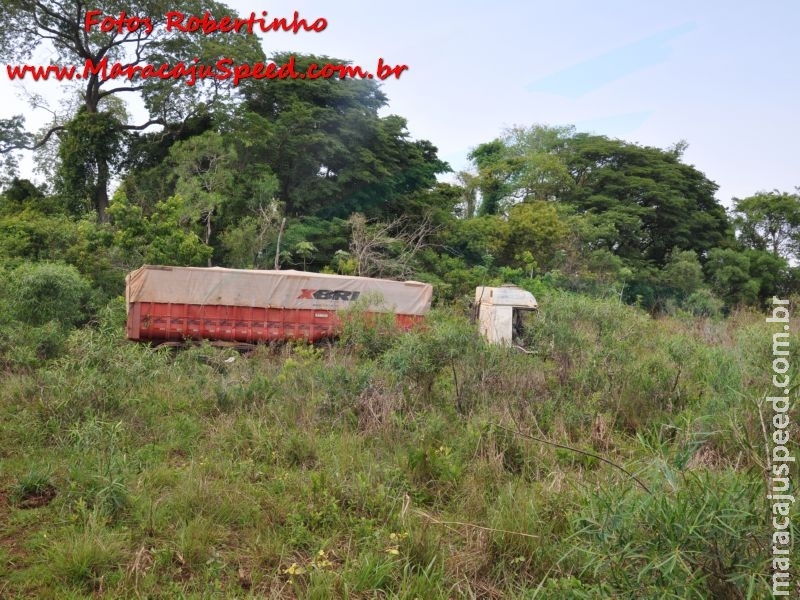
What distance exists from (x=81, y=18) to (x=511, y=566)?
28274 millimetres

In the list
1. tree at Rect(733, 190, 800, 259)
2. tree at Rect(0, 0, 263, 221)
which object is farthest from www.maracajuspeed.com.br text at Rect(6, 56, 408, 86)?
tree at Rect(733, 190, 800, 259)

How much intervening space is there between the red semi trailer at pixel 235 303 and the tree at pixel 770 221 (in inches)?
1485

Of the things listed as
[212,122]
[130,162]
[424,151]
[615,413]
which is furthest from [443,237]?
[615,413]

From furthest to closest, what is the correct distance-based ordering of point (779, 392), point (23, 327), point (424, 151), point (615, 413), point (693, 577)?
point (424, 151) → point (23, 327) → point (615, 413) → point (779, 392) → point (693, 577)

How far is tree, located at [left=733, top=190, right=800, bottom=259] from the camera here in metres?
39.0

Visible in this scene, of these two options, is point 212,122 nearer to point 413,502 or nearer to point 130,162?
point 130,162

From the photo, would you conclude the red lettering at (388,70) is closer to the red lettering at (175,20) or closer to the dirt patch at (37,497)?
the red lettering at (175,20)

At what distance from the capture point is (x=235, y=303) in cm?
1250

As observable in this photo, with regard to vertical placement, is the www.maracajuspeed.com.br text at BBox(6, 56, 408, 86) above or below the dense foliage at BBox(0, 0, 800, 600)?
above

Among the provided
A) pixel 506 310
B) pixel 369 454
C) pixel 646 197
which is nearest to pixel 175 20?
pixel 506 310

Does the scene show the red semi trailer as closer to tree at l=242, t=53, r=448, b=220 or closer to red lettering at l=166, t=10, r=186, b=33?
tree at l=242, t=53, r=448, b=220

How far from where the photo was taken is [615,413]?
5.44 metres

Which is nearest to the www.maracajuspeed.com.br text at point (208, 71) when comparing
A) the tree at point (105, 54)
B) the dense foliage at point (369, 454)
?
the tree at point (105, 54)

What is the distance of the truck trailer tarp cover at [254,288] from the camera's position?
39.1 ft
